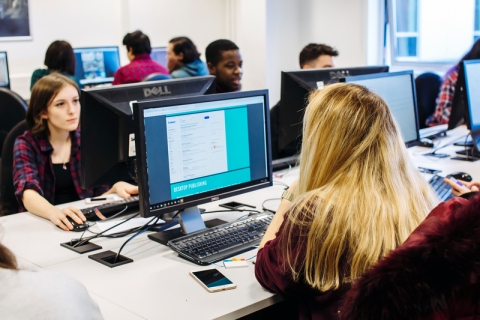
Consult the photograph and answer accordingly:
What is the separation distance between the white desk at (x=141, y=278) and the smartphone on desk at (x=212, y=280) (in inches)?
0.6

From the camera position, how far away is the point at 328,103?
5.03 feet

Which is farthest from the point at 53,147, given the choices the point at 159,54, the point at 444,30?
the point at 444,30

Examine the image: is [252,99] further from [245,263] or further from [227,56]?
[227,56]

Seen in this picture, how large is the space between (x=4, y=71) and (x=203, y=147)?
3833mm

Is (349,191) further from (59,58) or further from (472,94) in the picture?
(59,58)

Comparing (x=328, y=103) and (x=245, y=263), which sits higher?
(x=328, y=103)

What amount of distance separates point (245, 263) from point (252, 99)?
1.90 ft

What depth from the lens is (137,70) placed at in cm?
476

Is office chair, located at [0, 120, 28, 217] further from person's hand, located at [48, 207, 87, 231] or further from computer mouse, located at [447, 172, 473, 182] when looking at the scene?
computer mouse, located at [447, 172, 473, 182]

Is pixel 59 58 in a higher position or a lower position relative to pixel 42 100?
higher

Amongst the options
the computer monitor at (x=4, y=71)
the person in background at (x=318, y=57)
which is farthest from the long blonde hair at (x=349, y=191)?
the computer monitor at (x=4, y=71)

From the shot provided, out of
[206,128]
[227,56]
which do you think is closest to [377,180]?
[206,128]

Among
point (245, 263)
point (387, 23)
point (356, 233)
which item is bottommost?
point (245, 263)

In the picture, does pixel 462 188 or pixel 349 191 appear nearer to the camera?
pixel 349 191
